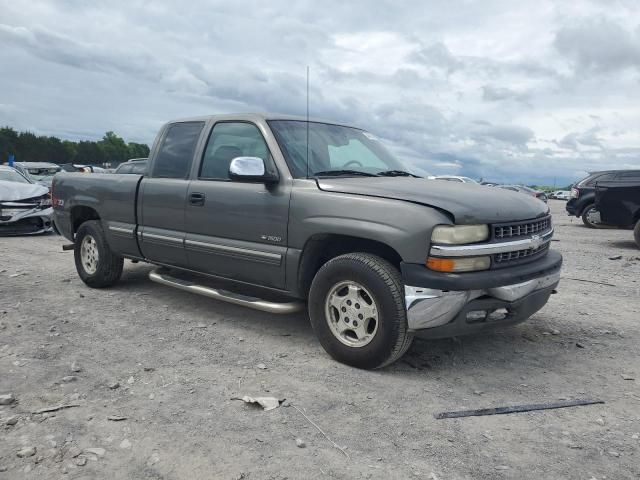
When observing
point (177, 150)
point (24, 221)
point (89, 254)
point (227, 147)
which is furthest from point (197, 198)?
point (24, 221)

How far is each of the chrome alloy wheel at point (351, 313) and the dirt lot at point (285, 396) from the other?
26 cm

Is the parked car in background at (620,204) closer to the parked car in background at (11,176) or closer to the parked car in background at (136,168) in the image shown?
the parked car in background at (136,168)

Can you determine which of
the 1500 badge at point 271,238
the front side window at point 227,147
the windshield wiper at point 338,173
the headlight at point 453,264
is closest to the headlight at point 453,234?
the headlight at point 453,264

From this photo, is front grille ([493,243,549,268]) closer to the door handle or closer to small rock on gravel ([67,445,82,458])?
the door handle

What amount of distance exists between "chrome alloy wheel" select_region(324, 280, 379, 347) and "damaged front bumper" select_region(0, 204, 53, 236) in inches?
351

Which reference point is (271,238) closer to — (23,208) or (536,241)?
(536,241)

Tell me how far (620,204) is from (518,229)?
7.78 metres

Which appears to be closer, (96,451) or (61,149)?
(96,451)

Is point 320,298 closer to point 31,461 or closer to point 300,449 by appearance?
point 300,449

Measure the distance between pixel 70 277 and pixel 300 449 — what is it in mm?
Answer: 5027

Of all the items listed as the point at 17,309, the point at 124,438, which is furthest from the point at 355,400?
the point at 17,309

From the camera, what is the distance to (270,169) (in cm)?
407

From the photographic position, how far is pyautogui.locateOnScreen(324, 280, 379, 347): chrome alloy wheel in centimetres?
355

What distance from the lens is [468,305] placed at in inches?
132
